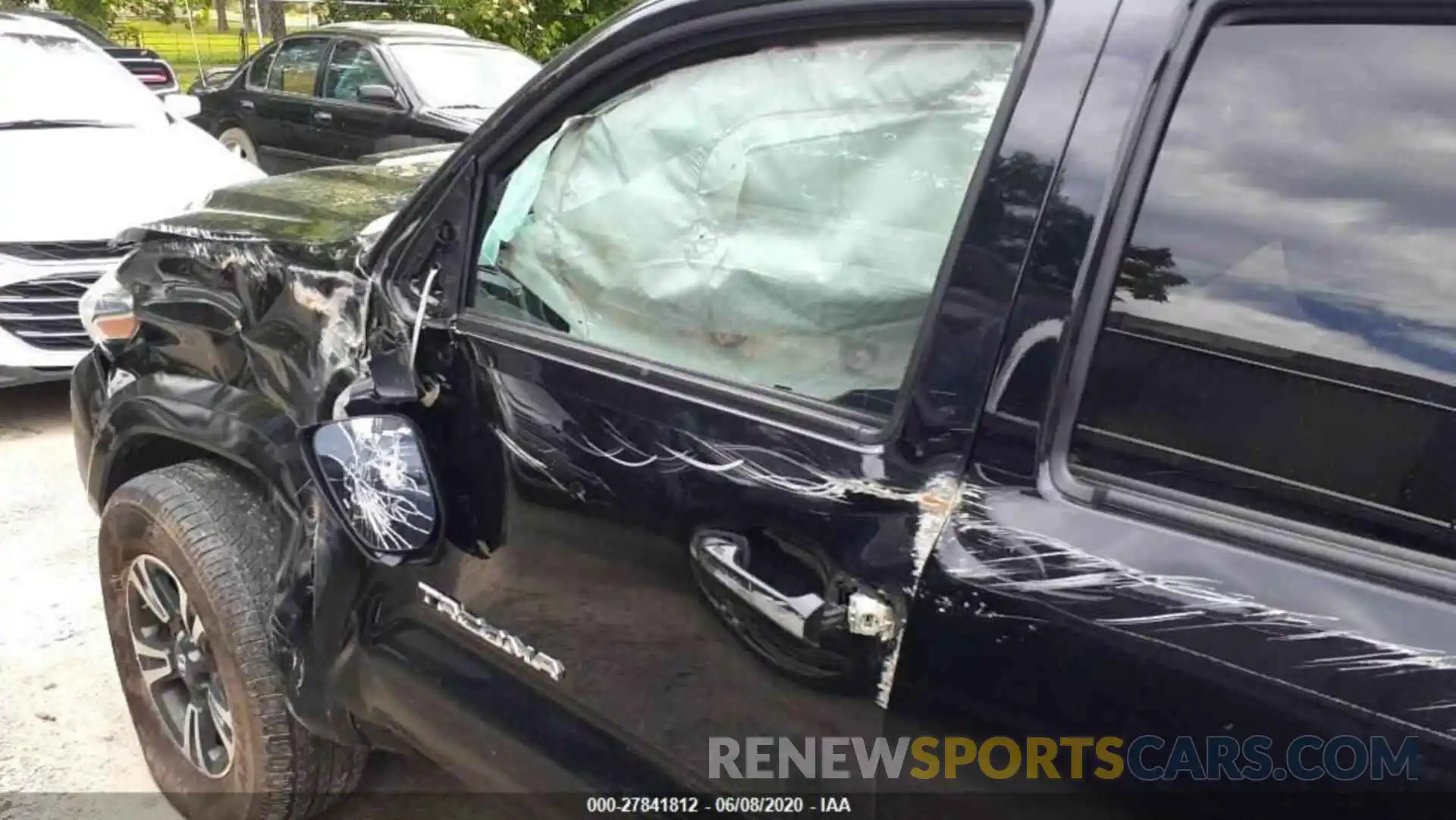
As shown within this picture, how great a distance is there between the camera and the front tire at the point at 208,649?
2.25m

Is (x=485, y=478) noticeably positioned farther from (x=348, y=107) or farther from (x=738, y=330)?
(x=348, y=107)

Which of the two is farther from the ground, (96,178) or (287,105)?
(287,105)

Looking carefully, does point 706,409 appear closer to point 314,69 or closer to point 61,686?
point 61,686

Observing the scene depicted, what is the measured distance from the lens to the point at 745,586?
1446mm

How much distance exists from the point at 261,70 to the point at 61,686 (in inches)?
302

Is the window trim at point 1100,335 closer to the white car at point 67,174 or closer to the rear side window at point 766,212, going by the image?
the rear side window at point 766,212

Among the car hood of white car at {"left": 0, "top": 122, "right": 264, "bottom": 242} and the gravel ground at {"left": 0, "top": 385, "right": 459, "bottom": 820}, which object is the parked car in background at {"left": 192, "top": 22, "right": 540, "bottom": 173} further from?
the gravel ground at {"left": 0, "top": 385, "right": 459, "bottom": 820}

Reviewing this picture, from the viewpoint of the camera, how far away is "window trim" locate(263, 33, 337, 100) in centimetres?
879

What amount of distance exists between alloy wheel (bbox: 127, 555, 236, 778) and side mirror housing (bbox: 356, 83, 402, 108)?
19.1 ft

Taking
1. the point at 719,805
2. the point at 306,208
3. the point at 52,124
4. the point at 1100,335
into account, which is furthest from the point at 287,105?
the point at 1100,335

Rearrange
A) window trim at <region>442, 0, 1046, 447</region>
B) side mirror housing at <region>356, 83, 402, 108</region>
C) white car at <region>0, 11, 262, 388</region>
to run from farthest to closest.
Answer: side mirror housing at <region>356, 83, 402, 108</region>
white car at <region>0, 11, 262, 388</region>
window trim at <region>442, 0, 1046, 447</region>

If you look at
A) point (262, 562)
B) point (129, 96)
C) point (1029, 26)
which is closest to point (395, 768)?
point (262, 562)

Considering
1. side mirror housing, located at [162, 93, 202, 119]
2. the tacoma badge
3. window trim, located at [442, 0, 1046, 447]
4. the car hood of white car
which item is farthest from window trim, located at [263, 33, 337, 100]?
the tacoma badge

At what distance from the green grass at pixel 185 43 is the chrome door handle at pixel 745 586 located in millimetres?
17911
